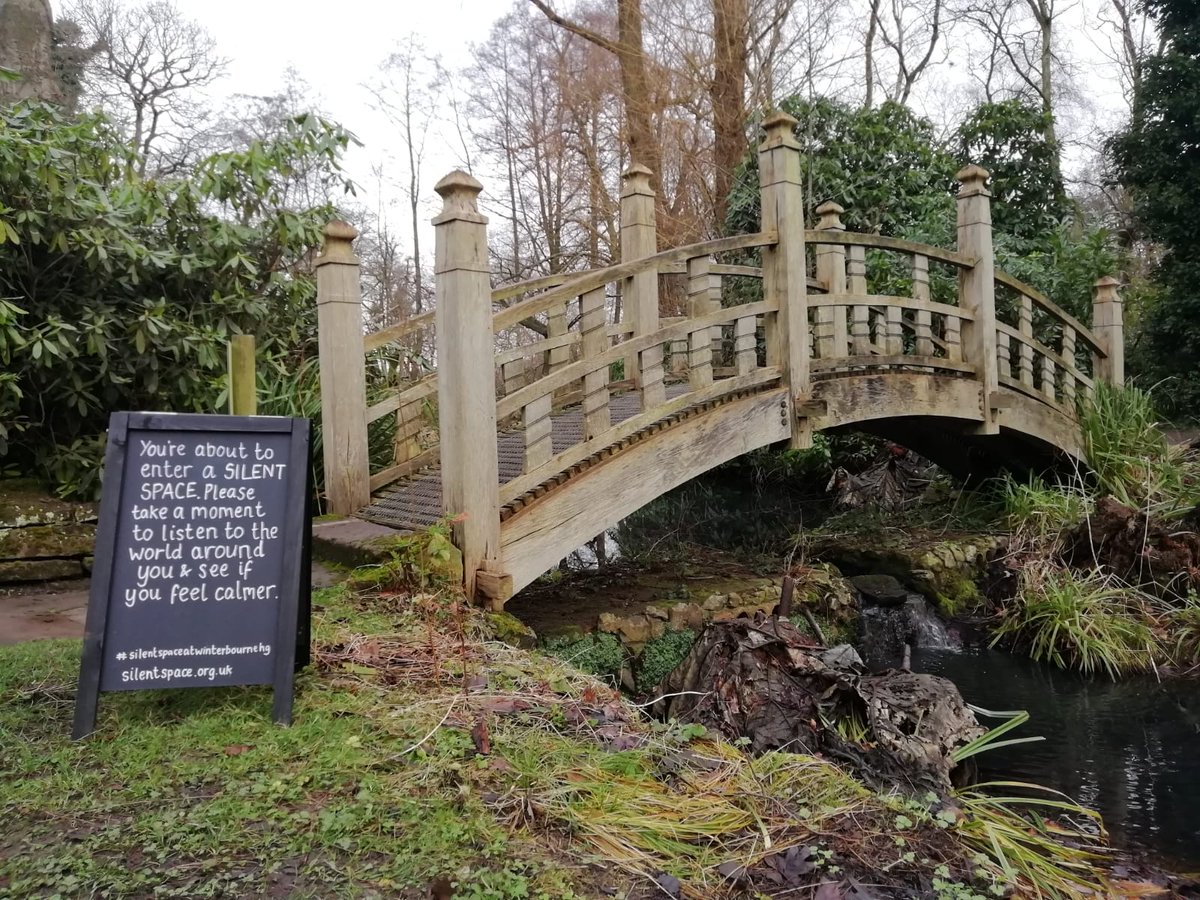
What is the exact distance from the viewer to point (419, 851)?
225cm

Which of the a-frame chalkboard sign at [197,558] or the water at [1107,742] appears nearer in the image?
the a-frame chalkboard sign at [197,558]

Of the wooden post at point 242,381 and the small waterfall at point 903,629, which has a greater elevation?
the wooden post at point 242,381

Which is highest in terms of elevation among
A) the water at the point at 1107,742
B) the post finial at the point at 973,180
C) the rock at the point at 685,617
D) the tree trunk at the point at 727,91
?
the tree trunk at the point at 727,91

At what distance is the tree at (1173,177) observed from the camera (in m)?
10.1

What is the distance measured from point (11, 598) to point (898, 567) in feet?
20.6

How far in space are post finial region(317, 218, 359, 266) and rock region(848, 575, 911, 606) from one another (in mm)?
4600

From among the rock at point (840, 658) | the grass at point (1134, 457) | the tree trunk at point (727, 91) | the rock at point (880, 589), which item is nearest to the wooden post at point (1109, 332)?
the grass at point (1134, 457)

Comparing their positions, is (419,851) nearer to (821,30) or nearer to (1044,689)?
(1044,689)

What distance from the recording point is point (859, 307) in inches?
260

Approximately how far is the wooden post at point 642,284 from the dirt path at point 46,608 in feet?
6.60

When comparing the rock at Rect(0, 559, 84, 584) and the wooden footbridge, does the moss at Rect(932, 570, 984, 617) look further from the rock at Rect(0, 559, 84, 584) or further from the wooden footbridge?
the rock at Rect(0, 559, 84, 584)

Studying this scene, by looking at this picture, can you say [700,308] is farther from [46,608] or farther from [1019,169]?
[1019,169]

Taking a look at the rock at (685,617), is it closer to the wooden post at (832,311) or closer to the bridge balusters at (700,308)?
the bridge balusters at (700,308)

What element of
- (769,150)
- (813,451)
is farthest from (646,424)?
(813,451)
